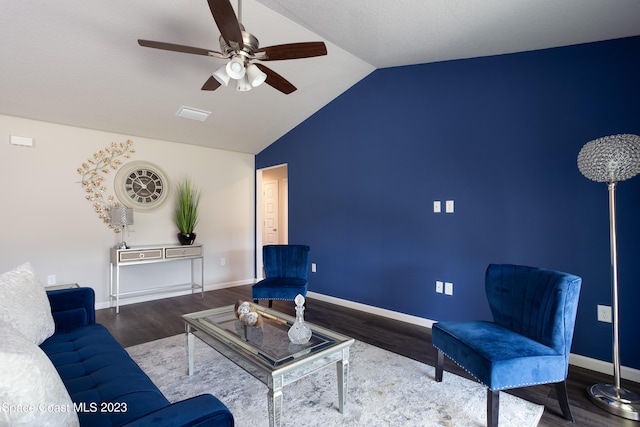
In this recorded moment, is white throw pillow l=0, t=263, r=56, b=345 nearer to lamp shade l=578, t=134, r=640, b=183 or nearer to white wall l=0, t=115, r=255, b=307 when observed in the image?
white wall l=0, t=115, r=255, b=307

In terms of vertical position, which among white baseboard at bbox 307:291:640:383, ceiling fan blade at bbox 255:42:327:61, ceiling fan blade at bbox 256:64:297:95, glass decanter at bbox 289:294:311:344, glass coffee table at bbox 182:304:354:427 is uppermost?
ceiling fan blade at bbox 255:42:327:61

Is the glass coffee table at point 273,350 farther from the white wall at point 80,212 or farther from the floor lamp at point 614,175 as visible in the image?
the white wall at point 80,212

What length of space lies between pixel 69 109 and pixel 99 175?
87 centimetres

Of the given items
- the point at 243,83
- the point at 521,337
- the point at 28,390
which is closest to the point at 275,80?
the point at 243,83

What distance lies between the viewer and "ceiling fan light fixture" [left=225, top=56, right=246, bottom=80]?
202 centimetres

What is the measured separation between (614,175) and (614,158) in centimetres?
12

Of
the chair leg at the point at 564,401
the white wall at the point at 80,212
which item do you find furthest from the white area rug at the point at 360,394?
the white wall at the point at 80,212

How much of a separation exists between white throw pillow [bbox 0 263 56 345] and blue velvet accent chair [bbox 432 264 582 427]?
237 cm

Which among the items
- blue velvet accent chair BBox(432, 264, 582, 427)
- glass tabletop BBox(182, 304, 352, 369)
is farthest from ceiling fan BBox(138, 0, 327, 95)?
blue velvet accent chair BBox(432, 264, 582, 427)

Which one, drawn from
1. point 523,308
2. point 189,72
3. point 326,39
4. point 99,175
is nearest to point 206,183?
point 99,175

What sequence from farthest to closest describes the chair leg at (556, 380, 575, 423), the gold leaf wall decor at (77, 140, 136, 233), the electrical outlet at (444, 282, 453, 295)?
the gold leaf wall decor at (77, 140, 136, 233) → the electrical outlet at (444, 282, 453, 295) → the chair leg at (556, 380, 575, 423)

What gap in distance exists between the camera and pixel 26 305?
1692mm

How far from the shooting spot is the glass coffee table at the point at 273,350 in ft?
4.99

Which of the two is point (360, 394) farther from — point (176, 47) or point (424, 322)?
point (176, 47)
